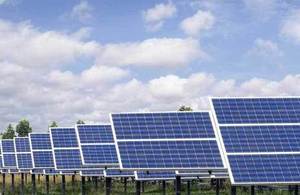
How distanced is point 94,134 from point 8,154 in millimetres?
31690

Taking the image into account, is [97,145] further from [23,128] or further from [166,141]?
[23,128]

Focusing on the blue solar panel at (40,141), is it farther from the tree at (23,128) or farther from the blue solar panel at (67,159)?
the tree at (23,128)

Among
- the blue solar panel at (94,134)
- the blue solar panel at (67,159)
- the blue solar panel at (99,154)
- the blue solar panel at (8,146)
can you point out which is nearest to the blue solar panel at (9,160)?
the blue solar panel at (8,146)

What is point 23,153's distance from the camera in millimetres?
69250

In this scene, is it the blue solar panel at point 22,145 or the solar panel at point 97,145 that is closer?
the solar panel at point 97,145

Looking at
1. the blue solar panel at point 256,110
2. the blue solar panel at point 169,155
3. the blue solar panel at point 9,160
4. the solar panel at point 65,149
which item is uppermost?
the blue solar panel at point 9,160

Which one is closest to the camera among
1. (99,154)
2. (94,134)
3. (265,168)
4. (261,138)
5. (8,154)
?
(265,168)

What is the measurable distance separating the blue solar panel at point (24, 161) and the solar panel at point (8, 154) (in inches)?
138

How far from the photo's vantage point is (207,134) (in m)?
32.1

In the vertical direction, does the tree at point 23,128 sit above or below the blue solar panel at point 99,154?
above

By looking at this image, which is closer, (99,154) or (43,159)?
(99,154)

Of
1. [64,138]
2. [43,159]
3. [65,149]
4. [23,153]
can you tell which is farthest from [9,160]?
[65,149]

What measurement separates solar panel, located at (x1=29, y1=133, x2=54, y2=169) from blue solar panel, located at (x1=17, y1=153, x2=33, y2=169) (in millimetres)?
3182

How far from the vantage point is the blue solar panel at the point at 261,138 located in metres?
25.9
